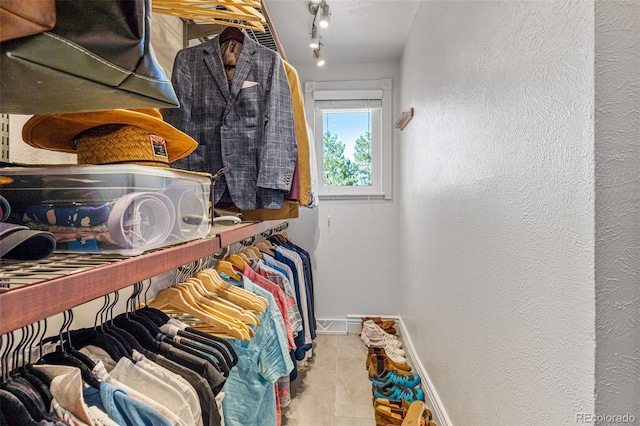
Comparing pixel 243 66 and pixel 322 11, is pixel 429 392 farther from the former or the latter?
pixel 322 11

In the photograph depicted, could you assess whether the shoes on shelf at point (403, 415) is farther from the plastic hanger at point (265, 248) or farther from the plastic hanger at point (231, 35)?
the plastic hanger at point (231, 35)

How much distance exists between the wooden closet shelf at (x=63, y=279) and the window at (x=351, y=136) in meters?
2.53

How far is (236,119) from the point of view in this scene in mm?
1472

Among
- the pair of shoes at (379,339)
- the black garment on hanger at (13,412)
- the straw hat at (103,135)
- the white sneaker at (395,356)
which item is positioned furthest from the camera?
the pair of shoes at (379,339)

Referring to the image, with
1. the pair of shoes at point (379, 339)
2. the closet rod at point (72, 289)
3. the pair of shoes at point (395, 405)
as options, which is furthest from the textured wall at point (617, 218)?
the pair of shoes at point (379, 339)

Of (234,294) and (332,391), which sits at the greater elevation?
(234,294)

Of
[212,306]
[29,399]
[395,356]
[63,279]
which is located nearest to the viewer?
[63,279]

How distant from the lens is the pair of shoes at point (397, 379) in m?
1.99

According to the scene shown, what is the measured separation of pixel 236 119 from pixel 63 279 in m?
1.18

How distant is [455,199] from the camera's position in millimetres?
1429

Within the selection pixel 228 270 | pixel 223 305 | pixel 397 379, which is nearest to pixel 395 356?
pixel 397 379

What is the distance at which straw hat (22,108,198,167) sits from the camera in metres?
0.69

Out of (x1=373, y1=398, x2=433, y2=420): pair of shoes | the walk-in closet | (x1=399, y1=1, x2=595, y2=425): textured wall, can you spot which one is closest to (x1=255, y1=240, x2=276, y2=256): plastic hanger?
the walk-in closet

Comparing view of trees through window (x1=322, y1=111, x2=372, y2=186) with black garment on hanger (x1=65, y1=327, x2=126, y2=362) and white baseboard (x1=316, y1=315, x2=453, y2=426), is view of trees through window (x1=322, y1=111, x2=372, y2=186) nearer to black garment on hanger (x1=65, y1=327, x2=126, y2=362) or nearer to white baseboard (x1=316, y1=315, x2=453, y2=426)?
white baseboard (x1=316, y1=315, x2=453, y2=426)
